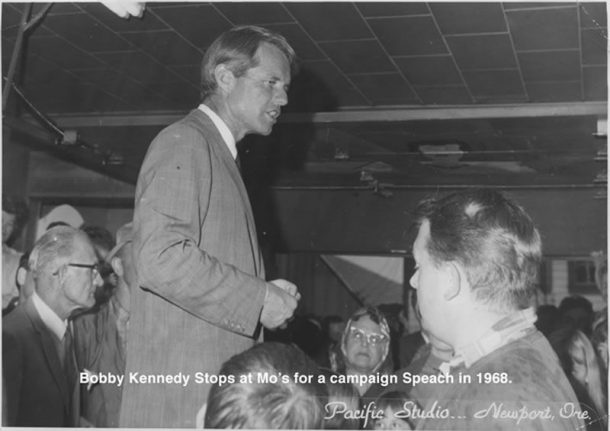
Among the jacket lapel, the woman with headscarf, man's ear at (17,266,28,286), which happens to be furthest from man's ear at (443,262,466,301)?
man's ear at (17,266,28,286)

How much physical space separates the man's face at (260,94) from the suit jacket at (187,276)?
0.36 ft

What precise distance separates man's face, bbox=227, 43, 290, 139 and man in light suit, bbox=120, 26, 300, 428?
3.4 inches

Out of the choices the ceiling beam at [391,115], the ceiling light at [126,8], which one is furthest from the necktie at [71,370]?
the ceiling beam at [391,115]

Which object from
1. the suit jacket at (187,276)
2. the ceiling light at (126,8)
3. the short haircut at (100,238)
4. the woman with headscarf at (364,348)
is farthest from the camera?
the ceiling light at (126,8)

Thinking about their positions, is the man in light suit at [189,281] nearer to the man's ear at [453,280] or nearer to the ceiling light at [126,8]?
the man's ear at [453,280]

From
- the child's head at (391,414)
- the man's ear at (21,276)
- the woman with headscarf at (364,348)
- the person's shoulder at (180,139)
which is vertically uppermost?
the person's shoulder at (180,139)

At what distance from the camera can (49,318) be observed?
136 cm

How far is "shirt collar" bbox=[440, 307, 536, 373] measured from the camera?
78 cm

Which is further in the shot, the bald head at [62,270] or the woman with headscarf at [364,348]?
the woman with headscarf at [364,348]

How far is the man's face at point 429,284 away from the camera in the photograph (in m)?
0.82

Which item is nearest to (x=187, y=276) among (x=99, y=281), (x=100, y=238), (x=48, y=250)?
(x=48, y=250)

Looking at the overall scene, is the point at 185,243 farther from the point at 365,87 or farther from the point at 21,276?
the point at 365,87

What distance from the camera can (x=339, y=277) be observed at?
388cm

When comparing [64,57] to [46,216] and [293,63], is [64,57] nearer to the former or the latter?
[46,216]
